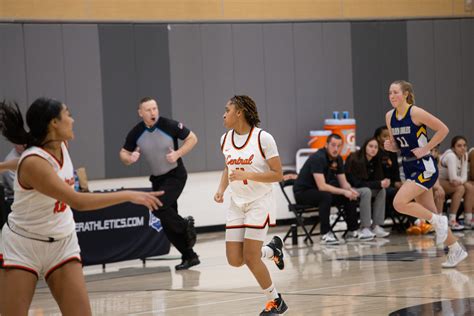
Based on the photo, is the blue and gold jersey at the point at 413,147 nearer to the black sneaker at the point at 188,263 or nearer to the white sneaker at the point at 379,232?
the black sneaker at the point at 188,263

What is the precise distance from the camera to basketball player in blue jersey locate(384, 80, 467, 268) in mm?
9453

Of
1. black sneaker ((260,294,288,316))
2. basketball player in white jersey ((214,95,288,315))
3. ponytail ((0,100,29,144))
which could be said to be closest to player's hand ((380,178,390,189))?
basketball player in white jersey ((214,95,288,315))

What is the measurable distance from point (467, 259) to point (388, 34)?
707cm

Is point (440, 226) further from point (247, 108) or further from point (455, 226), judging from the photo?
point (455, 226)

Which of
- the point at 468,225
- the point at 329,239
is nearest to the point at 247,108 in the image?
the point at 329,239

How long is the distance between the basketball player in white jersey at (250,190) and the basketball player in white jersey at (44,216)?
2268 millimetres

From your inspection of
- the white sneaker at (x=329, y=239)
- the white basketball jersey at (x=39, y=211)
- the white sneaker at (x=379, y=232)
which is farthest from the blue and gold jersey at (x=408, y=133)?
the white basketball jersey at (x=39, y=211)

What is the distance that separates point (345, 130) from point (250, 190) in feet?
27.6

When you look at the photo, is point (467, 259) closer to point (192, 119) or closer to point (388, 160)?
point (388, 160)

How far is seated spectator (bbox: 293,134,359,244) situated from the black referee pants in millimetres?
2574

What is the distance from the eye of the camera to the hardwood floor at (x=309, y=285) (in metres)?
7.68

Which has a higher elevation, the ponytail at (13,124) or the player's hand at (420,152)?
the ponytail at (13,124)

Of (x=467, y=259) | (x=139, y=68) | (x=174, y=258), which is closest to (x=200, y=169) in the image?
(x=139, y=68)

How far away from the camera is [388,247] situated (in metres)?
12.0
